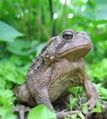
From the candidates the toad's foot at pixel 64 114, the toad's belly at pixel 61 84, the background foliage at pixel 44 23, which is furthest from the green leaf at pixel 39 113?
the background foliage at pixel 44 23

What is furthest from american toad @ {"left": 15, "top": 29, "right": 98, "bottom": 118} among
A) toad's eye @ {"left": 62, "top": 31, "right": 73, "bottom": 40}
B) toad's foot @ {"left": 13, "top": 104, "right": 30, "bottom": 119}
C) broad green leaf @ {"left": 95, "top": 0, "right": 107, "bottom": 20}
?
broad green leaf @ {"left": 95, "top": 0, "right": 107, "bottom": 20}

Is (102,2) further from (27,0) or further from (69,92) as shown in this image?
(69,92)

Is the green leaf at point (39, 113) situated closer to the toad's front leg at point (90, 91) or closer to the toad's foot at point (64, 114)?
the toad's foot at point (64, 114)

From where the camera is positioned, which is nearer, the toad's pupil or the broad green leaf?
the toad's pupil

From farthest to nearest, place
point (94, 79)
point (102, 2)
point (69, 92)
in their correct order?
point (102, 2) → point (94, 79) → point (69, 92)

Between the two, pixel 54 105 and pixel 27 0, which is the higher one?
pixel 27 0

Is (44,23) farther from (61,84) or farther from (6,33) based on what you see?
(61,84)

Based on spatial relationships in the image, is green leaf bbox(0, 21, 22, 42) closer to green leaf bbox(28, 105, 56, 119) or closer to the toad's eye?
the toad's eye

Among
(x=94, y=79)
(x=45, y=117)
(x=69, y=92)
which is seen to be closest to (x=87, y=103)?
(x=69, y=92)
